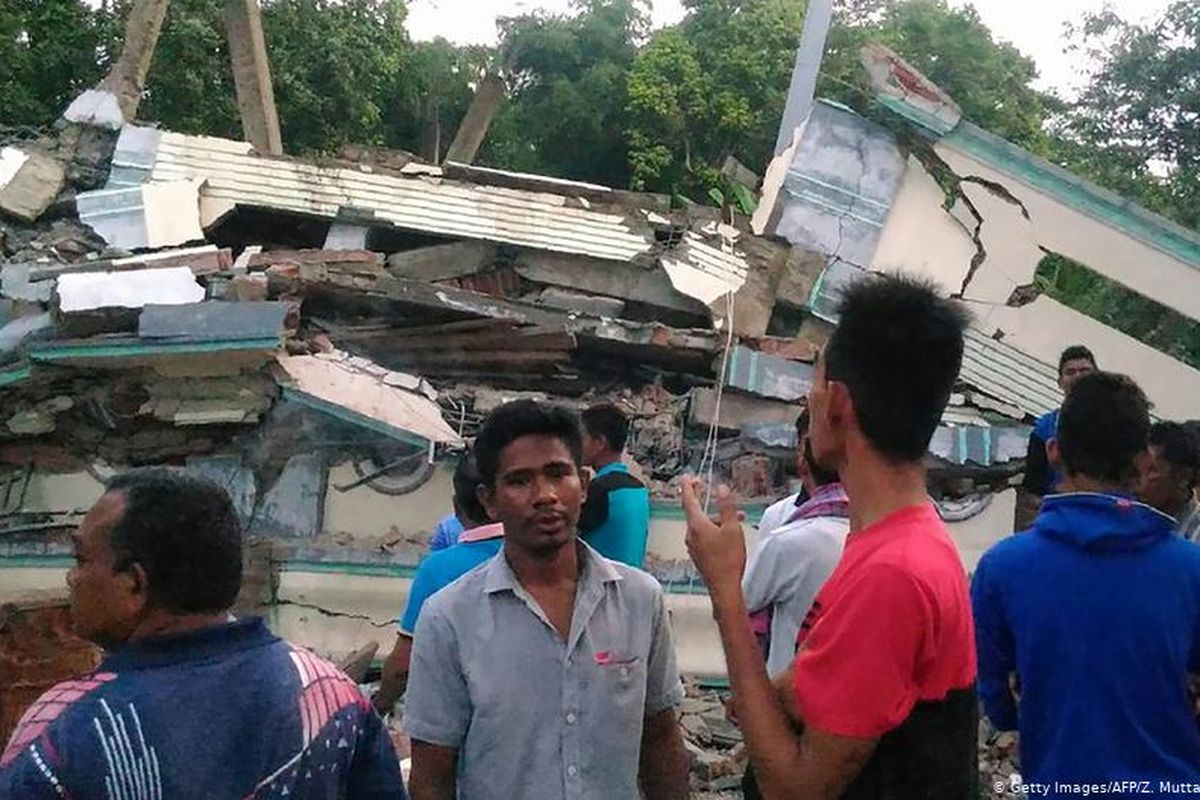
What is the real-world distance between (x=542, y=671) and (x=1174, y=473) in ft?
7.71

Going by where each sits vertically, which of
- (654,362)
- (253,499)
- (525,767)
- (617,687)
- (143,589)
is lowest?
(253,499)

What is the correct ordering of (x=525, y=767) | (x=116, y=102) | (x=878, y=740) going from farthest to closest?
(x=116, y=102), (x=525, y=767), (x=878, y=740)

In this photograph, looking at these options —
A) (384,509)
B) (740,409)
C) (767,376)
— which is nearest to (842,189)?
(767,376)

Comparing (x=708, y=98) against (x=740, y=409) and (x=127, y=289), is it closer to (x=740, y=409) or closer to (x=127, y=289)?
(x=740, y=409)

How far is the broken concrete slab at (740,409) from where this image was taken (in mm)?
10070

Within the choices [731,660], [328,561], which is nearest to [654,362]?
[328,561]

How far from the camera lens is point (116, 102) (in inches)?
492

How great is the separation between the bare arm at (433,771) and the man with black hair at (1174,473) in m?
2.40

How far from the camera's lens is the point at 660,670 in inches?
99.3

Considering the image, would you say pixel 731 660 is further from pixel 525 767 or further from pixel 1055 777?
pixel 1055 777

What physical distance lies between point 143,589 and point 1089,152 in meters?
14.6

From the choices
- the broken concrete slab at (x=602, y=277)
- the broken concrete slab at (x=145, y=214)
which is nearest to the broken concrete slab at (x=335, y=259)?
the broken concrete slab at (x=145, y=214)

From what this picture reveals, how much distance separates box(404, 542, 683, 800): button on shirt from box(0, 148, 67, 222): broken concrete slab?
10.7 metres

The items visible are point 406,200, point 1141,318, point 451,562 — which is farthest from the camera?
point 1141,318
